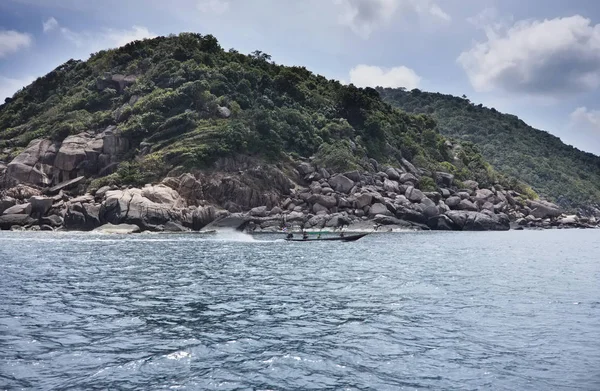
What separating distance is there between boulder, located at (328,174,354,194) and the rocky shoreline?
0.62 feet

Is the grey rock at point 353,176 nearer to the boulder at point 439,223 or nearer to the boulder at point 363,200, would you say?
the boulder at point 363,200

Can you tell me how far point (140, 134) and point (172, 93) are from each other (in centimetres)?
1226

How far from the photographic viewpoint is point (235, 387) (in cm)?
1125

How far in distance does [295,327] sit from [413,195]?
242 feet

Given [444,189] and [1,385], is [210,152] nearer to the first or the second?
[444,189]

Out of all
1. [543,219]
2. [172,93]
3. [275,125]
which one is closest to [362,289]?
[275,125]

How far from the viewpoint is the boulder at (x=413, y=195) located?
8688 cm

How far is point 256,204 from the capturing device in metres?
82.1

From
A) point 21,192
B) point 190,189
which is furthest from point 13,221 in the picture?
point 190,189

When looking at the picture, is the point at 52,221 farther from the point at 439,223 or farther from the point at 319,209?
the point at 439,223

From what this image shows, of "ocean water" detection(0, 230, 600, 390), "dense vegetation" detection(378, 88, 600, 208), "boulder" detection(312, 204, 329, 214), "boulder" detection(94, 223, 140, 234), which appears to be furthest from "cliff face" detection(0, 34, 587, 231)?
"dense vegetation" detection(378, 88, 600, 208)

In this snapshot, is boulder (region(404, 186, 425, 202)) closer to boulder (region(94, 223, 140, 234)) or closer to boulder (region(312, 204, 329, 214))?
boulder (region(312, 204, 329, 214))

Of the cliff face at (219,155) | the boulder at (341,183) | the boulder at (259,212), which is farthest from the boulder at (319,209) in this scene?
the boulder at (259,212)

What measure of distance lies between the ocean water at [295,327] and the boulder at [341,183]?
171ft
